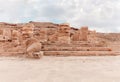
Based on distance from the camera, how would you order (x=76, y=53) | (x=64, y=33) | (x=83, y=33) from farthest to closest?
1. (x=83, y=33)
2. (x=64, y=33)
3. (x=76, y=53)

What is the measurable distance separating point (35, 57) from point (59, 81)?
6.50 metres

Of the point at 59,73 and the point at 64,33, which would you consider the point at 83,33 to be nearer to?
the point at 64,33

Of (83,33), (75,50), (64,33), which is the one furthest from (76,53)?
(83,33)

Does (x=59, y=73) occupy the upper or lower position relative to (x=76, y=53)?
lower

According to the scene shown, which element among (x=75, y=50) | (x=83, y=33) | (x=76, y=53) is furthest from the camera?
(x=83, y=33)

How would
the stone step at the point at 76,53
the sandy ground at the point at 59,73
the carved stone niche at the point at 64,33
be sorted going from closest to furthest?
the sandy ground at the point at 59,73 < the stone step at the point at 76,53 < the carved stone niche at the point at 64,33

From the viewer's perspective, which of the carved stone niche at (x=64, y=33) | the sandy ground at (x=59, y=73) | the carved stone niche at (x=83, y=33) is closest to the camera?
the sandy ground at (x=59, y=73)

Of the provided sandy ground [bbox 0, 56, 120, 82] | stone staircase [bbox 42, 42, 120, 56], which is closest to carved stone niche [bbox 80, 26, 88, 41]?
stone staircase [bbox 42, 42, 120, 56]

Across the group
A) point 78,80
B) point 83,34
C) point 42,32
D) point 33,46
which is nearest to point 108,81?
point 78,80

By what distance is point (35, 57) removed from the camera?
12.5 meters

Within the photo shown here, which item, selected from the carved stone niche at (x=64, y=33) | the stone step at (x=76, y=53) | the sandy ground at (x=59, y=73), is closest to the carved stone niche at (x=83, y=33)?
the carved stone niche at (x=64, y=33)

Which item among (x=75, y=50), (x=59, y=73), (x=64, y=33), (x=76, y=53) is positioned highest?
(x=64, y=33)

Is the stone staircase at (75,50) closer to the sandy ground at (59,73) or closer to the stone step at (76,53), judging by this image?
the stone step at (76,53)

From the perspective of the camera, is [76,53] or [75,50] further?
[75,50]
